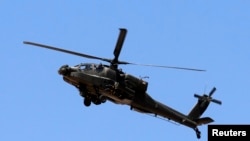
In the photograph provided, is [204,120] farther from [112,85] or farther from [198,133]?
[112,85]

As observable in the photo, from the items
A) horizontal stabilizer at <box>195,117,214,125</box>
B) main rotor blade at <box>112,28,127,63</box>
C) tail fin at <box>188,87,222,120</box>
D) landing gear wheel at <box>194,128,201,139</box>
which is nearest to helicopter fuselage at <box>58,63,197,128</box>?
main rotor blade at <box>112,28,127,63</box>

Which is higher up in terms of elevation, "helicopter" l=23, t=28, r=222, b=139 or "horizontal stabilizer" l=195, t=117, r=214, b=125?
"helicopter" l=23, t=28, r=222, b=139

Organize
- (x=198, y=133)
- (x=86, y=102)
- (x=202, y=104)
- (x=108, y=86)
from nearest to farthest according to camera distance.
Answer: (x=108, y=86) → (x=86, y=102) → (x=198, y=133) → (x=202, y=104)

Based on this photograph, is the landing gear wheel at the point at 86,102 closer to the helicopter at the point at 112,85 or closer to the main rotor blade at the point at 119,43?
the helicopter at the point at 112,85

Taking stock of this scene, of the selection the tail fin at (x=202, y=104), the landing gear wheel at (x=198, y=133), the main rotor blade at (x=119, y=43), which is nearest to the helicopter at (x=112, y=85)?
the main rotor blade at (x=119, y=43)

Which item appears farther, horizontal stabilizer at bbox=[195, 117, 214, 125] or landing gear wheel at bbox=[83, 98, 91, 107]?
horizontal stabilizer at bbox=[195, 117, 214, 125]

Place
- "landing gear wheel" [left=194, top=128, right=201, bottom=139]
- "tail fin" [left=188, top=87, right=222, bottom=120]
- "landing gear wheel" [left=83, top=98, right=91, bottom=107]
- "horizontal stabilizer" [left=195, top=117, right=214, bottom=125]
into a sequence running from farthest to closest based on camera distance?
"tail fin" [left=188, top=87, right=222, bottom=120] → "horizontal stabilizer" [left=195, top=117, right=214, bottom=125] → "landing gear wheel" [left=194, top=128, right=201, bottom=139] → "landing gear wheel" [left=83, top=98, right=91, bottom=107]

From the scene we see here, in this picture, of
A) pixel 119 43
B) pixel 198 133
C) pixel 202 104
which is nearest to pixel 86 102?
pixel 119 43

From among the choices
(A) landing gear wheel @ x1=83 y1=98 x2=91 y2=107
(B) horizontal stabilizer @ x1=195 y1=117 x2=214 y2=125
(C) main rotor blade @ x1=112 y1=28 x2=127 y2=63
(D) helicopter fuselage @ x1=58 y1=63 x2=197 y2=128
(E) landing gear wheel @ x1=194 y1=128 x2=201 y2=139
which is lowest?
(E) landing gear wheel @ x1=194 y1=128 x2=201 y2=139

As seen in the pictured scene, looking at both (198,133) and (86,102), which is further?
(198,133)

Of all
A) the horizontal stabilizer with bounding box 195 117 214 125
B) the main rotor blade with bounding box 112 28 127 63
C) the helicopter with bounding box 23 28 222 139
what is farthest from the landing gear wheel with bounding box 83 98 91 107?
the horizontal stabilizer with bounding box 195 117 214 125

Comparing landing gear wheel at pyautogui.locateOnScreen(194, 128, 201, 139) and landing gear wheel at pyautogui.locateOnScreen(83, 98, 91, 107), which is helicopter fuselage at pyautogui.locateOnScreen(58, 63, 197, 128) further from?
landing gear wheel at pyautogui.locateOnScreen(194, 128, 201, 139)

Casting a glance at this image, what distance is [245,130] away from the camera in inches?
2014

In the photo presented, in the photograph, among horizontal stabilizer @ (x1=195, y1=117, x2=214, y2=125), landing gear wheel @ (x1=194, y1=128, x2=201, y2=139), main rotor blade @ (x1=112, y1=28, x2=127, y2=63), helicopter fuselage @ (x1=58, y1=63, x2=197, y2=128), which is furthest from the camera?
horizontal stabilizer @ (x1=195, y1=117, x2=214, y2=125)
